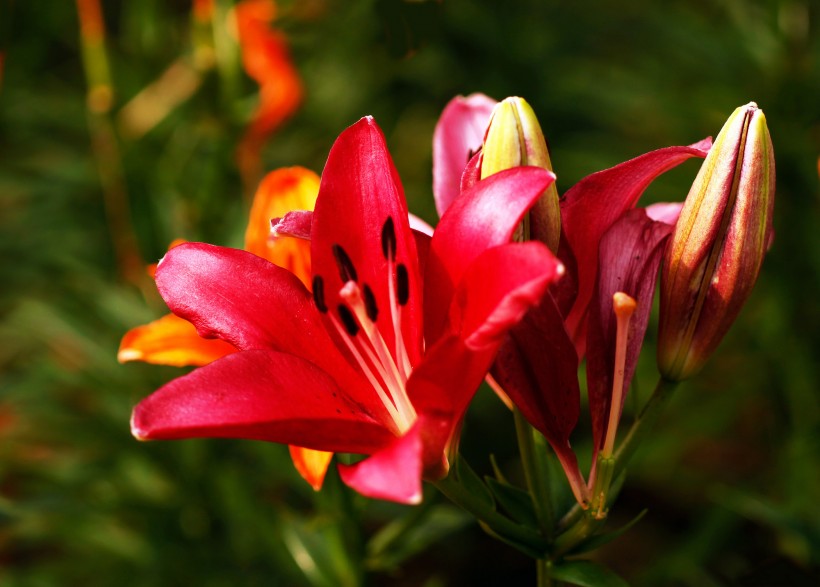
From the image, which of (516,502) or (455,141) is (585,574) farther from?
(455,141)

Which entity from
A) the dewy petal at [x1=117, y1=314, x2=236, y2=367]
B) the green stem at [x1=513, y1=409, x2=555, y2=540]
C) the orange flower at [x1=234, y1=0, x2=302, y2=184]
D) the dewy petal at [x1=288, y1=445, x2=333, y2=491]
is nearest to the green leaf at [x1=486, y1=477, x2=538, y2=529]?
the green stem at [x1=513, y1=409, x2=555, y2=540]

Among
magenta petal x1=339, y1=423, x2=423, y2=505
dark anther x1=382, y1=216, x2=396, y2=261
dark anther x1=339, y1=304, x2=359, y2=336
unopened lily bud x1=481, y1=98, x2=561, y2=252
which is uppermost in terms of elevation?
unopened lily bud x1=481, y1=98, x2=561, y2=252

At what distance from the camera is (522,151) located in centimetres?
51

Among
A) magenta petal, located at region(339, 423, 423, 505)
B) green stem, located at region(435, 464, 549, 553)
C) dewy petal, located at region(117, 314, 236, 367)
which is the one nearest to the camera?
magenta petal, located at region(339, 423, 423, 505)

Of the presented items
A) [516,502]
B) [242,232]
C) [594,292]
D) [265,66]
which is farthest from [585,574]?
[265,66]

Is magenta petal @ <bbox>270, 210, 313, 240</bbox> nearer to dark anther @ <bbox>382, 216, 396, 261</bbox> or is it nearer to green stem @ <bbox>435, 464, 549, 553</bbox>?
dark anther @ <bbox>382, 216, 396, 261</bbox>

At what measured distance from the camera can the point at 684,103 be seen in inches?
58.9

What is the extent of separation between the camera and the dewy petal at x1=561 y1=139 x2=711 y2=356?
54 cm

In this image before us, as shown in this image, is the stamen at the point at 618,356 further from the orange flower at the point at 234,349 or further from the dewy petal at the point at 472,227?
the orange flower at the point at 234,349

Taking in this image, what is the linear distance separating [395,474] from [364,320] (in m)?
0.14

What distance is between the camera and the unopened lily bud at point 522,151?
51 centimetres

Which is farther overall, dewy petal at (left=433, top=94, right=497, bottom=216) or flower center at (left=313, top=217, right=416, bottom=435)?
dewy petal at (left=433, top=94, right=497, bottom=216)

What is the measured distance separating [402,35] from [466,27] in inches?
39.5

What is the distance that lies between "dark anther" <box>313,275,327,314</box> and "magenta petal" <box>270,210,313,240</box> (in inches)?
1.5
